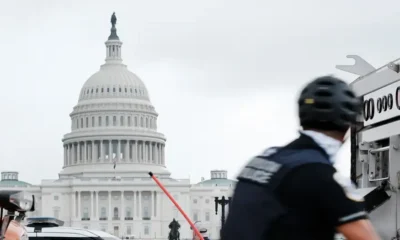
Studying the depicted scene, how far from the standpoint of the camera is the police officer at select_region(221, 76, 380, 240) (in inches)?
158

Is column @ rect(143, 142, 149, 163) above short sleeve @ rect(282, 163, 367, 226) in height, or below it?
above

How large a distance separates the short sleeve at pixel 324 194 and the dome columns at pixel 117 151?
171022mm

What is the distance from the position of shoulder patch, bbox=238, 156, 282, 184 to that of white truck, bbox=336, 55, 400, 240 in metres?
3.28

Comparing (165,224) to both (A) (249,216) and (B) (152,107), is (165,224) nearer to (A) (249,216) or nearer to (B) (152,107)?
(B) (152,107)

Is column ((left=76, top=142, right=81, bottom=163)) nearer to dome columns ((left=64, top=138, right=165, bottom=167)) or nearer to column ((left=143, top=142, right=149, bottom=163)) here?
dome columns ((left=64, top=138, right=165, bottom=167))

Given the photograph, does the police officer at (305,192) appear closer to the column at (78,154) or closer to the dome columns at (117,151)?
the dome columns at (117,151)

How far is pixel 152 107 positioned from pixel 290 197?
584 ft

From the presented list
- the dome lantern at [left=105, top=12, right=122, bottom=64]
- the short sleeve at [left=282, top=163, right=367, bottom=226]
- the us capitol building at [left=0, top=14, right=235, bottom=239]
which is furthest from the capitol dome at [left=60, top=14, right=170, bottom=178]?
the short sleeve at [left=282, top=163, right=367, bottom=226]

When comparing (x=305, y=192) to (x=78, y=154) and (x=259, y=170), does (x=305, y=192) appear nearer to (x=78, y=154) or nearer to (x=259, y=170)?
(x=259, y=170)

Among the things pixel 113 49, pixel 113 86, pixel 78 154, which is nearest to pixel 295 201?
pixel 78 154

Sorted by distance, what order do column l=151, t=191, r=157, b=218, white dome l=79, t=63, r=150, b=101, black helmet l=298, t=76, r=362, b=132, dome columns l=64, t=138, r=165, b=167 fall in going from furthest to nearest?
1. white dome l=79, t=63, r=150, b=101
2. dome columns l=64, t=138, r=165, b=167
3. column l=151, t=191, r=157, b=218
4. black helmet l=298, t=76, r=362, b=132

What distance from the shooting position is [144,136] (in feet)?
571

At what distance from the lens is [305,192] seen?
158 inches

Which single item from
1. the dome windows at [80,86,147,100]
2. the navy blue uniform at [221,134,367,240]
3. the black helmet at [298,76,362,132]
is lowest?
the navy blue uniform at [221,134,367,240]
